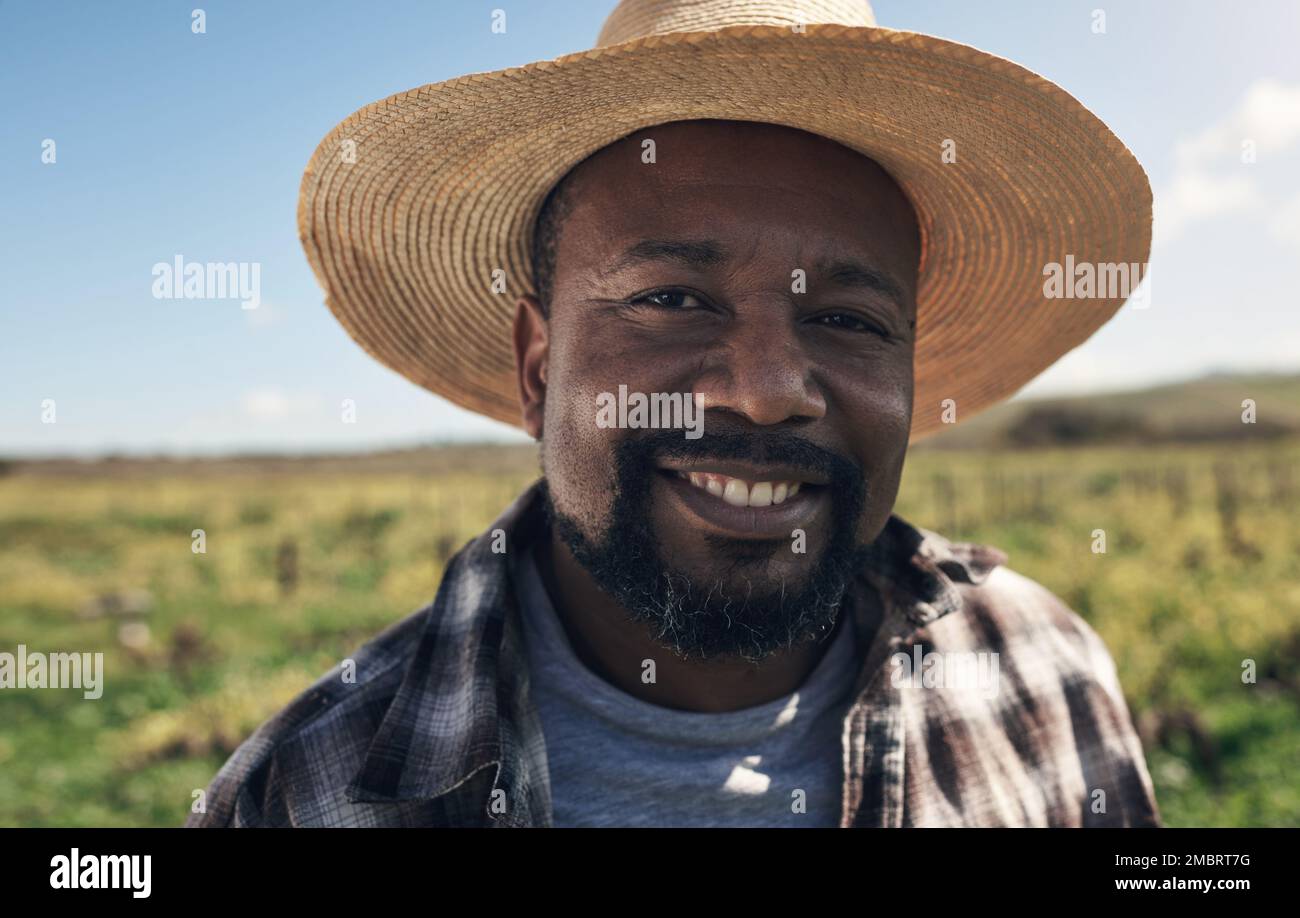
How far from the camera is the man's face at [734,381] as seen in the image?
6.16 feet

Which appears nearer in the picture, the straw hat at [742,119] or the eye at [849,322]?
the straw hat at [742,119]

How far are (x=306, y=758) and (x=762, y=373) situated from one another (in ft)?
4.25

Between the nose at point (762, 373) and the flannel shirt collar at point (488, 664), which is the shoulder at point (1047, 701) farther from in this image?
the nose at point (762, 373)

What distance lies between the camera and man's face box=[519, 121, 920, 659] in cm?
188

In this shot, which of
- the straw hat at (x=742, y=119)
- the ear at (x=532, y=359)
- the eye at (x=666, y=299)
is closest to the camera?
the straw hat at (x=742, y=119)

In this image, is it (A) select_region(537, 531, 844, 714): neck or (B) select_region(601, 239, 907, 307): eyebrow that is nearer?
(B) select_region(601, 239, 907, 307): eyebrow

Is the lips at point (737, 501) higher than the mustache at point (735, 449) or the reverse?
the reverse

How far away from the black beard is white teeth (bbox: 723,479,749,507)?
0.28ft

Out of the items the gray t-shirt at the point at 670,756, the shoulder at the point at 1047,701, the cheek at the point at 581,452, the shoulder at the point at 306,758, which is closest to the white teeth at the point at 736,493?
the cheek at the point at 581,452

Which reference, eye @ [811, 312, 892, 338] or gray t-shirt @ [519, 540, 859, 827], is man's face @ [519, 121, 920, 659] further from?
gray t-shirt @ [519, 540, 859, 827]

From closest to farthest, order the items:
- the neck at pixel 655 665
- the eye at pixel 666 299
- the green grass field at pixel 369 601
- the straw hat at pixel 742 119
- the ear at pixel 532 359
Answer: the straw hat at pixel 742 119, the eye at pixel 666 299, the neck at pixel 655 665, the ear at pixel 532 359, the green grass field at pixel 369 601

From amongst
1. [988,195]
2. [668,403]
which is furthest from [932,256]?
[668,403]

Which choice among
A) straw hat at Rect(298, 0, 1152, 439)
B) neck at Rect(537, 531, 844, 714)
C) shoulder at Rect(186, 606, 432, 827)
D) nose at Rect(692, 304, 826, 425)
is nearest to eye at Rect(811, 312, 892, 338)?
nose at Rect(692, 304, 826, 425)

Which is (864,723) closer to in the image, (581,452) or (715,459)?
(715,459)
